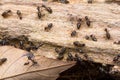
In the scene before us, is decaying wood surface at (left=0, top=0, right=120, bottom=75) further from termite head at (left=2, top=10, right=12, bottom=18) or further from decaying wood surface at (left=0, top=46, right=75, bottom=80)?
decaying wood surface at (left=0, top=46, right=75, bottom=80)

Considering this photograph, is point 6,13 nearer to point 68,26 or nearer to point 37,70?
point 68,26

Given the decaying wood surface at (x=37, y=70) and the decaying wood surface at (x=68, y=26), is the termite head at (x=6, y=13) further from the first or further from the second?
the decaying wood surface at (x=37, y=70)

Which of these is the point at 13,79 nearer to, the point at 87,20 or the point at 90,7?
the point at 87,20

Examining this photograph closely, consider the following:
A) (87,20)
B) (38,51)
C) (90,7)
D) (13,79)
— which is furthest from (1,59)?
(90,7)

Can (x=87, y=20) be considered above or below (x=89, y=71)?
above

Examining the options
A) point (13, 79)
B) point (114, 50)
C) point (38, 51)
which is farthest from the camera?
point (38, 51)

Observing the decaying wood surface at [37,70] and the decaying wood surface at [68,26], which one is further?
the decaying wood surface at [68,26]

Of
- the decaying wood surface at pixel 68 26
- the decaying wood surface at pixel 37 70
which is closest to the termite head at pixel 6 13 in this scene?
the decaying wood surface at pixel 68 26

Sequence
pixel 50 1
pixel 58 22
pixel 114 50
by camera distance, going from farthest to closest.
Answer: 1. pixel 50 1
2. pixel 58 22
3. pixel 114 50

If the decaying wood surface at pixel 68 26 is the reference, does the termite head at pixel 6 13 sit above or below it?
above
